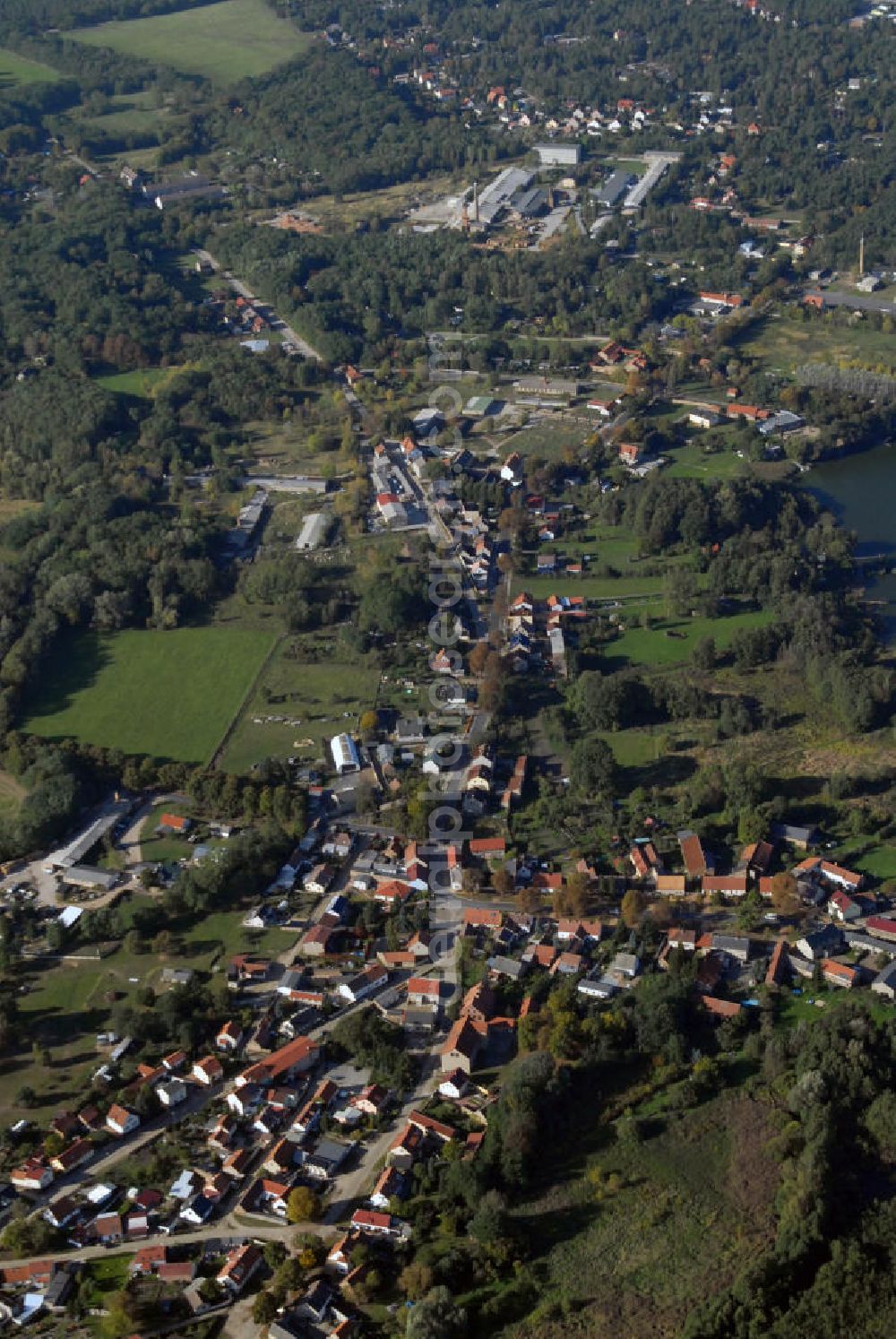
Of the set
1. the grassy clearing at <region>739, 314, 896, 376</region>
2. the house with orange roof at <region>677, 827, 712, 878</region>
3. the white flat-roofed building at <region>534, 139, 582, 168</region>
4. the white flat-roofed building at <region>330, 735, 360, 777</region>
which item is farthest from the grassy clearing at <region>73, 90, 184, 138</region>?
the house with orange roof at <region>677, 827, 712, 878</region>

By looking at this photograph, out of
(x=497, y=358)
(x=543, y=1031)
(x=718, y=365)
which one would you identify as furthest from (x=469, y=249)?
(x=543, y=1031)

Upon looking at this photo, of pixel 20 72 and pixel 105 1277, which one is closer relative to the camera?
pixel 105 1277

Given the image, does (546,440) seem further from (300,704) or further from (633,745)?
(633,745)

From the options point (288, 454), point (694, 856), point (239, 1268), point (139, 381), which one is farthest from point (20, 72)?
point (239, 1268)

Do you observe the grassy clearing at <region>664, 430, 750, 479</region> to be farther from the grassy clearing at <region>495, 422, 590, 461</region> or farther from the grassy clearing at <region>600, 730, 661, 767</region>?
the grassy clearing at <region>600, 730, 661, 767</region>

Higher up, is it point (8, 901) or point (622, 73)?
point (622, 73)

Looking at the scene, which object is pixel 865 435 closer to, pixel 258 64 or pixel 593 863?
pixel 593 863

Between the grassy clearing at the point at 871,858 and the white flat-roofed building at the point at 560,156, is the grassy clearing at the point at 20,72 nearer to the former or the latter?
the white flat-roofed building at the point at 560,156
